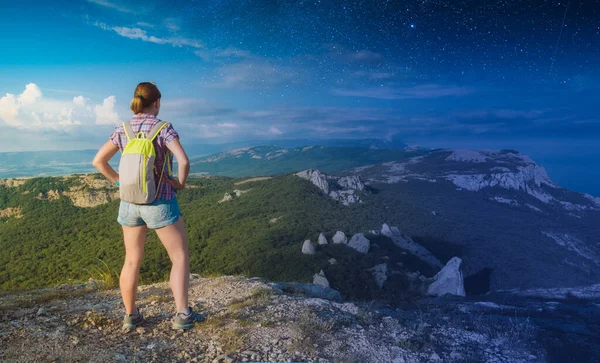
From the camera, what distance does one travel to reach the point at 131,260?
448 centimetres

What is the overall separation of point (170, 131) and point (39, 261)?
205 ft

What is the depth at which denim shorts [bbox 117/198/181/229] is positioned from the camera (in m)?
4.12

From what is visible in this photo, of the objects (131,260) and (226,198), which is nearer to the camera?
(131,260)

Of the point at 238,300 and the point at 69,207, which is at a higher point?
the point at 238,300

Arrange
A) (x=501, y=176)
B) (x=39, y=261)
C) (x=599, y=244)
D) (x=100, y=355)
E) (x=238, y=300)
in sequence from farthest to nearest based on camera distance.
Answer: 1. (x=501, y=176)
2. (x=599, y=244)
3. (x=39, y=261)
4. (x=238, y=300)
5. (x=100, y=355)

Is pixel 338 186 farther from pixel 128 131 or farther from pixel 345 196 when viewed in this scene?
pixel 128 131

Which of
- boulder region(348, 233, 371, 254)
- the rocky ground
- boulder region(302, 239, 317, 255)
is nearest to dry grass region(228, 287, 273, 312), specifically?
the rocky ground

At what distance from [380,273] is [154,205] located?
4907 centimetres

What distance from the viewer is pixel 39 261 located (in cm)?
5194

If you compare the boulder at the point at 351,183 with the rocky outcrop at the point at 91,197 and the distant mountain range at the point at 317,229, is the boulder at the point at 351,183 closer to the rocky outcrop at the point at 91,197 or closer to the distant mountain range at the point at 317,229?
the distant mountain range at the point at 317,229

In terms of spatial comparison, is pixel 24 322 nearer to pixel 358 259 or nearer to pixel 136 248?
pixel 136 248

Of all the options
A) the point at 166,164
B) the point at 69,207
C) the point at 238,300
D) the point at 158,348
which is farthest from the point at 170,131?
the point at 69,207

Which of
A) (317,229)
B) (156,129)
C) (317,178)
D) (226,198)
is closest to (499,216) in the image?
(317,178)

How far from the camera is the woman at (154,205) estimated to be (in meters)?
4.11
